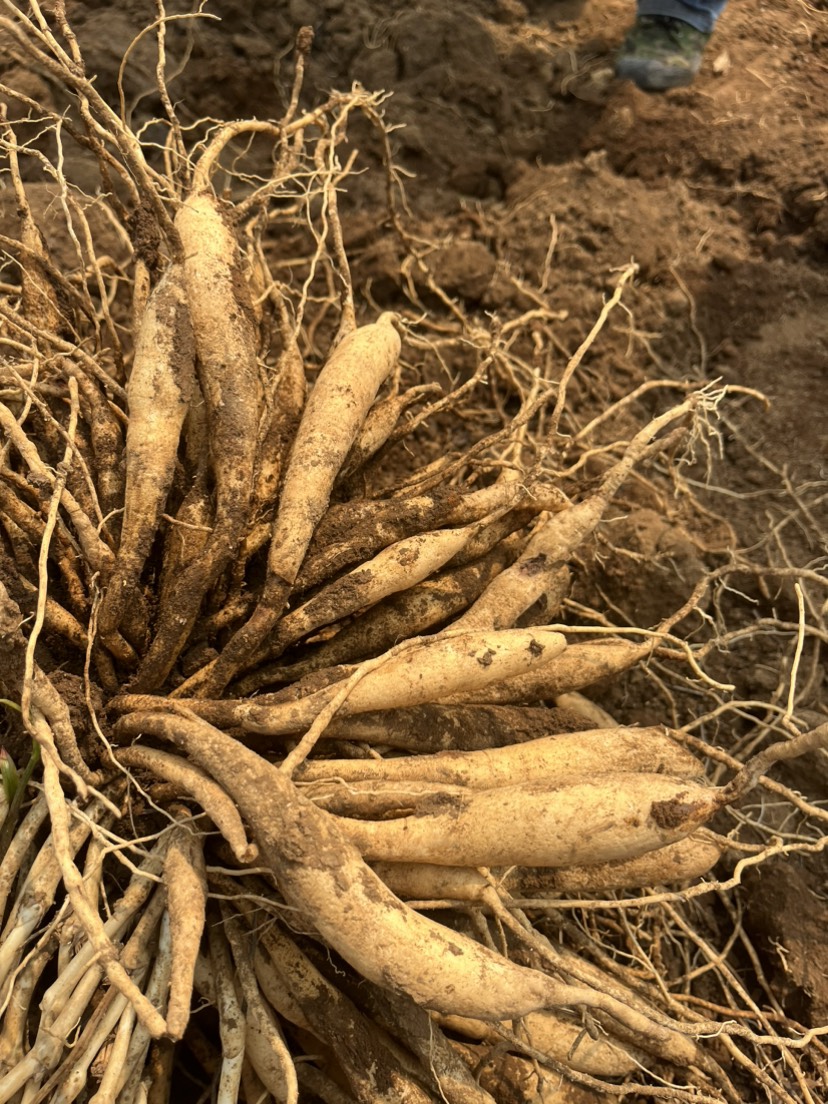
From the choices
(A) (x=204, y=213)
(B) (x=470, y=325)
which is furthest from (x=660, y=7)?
(A) (x=204, y=213)

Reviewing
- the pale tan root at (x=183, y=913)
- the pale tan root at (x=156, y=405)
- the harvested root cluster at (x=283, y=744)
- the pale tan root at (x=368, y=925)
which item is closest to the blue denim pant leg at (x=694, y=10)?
the harvested root cluster at (x=283, y=744)

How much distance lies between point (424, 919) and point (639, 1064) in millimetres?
491

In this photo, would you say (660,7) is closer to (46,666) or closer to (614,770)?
(614,770)

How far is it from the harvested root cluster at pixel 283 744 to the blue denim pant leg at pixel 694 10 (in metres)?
1.42

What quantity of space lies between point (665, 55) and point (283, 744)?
239 cm

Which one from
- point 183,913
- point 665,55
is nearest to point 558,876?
point 183,913

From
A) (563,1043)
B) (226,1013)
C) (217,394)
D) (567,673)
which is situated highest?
(217,394)

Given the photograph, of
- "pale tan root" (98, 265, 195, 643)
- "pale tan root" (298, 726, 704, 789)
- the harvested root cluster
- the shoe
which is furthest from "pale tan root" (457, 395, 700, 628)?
the shoe

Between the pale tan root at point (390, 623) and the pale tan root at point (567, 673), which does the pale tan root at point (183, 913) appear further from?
the pale tan root at point (567, 673)

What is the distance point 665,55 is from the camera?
2.48 meters

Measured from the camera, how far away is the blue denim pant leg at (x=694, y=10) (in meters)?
2.43

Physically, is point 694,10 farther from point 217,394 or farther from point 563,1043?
point 563,1043

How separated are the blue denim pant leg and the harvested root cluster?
1.42m

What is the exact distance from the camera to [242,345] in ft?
4.76
